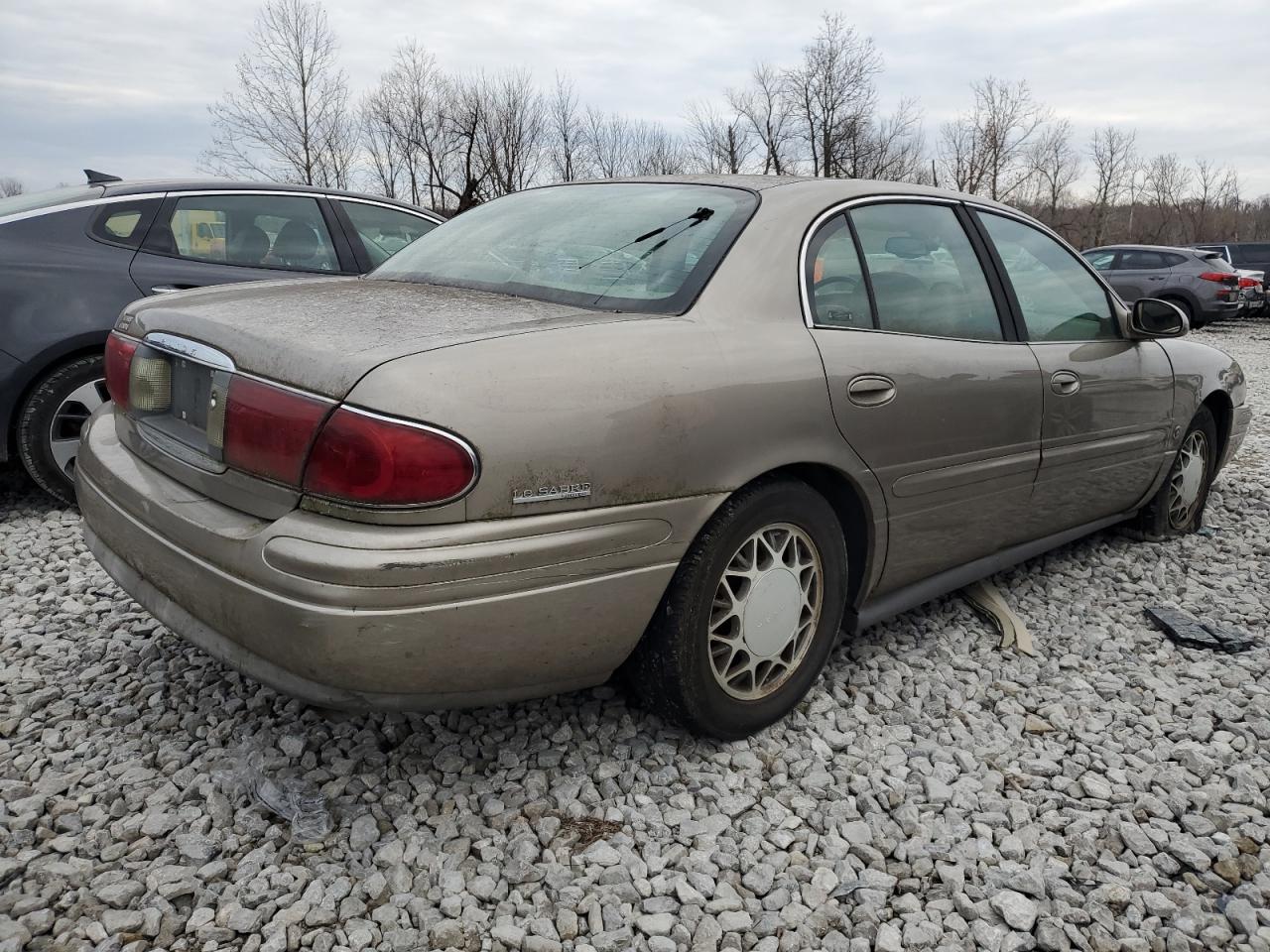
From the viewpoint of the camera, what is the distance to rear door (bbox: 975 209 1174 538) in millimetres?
3273

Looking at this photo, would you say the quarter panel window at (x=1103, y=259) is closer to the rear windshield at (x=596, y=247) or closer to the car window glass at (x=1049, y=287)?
the car window glass at (x=1049, y=287)

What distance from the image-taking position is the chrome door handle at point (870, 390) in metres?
2.50

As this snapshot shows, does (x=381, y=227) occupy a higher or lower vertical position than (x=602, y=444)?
higher

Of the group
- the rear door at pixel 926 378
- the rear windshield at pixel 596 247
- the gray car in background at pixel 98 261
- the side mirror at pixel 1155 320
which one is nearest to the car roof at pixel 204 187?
the gray car in background at pixel 98 261

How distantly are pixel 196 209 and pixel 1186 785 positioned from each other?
483 centimetres

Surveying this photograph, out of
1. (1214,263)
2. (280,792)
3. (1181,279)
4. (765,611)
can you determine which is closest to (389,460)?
(280,792)

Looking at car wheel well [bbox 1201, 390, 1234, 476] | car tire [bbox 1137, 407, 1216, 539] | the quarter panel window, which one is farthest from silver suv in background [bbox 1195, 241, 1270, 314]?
car tire [bbox 1137, 407, 1216, 539]

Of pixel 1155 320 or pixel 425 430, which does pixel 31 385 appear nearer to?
pixel 425 430

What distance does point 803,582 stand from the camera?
2.57 metres

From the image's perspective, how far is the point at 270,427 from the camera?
1.92 metres

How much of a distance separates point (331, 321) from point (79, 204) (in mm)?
3172

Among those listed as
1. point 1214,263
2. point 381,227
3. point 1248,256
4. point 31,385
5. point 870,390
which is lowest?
point 31,385

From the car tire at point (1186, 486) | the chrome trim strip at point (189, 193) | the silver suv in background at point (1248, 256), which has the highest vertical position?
the silver suv in background at point (1248, 256)

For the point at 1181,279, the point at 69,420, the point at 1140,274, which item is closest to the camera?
the point at 69,420
